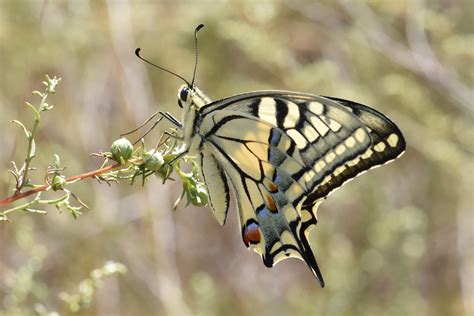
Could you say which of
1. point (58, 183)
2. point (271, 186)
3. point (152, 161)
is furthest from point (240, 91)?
point (58, 183)

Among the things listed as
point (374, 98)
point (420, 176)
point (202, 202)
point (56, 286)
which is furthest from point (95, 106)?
point (202, 202)

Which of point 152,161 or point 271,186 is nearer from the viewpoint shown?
point 152,161

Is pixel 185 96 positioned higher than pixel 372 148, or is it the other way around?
pixel 185 96

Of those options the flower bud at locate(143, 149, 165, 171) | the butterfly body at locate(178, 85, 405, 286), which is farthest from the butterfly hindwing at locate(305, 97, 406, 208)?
the flower bud at locate(143, 149, 165, 171)

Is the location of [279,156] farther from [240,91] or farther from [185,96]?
[240,91]

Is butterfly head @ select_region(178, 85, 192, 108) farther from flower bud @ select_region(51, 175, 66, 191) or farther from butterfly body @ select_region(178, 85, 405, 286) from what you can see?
flower bud @ select_region(51, 175, 66, 191)

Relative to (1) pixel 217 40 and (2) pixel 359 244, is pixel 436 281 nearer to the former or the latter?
(2) pixel 359 244
